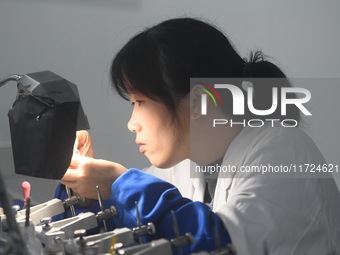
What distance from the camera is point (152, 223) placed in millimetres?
963

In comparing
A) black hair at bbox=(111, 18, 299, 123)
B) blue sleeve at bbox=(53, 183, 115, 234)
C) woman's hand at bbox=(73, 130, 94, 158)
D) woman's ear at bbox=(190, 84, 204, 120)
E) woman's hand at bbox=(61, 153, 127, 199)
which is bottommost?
blue sleeve at bbox=(53, 183, 115, 234)

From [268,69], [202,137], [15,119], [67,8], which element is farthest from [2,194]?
[67,8]

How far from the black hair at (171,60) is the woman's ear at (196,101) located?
0.02 metres

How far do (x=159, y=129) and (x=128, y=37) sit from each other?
3.08 ft

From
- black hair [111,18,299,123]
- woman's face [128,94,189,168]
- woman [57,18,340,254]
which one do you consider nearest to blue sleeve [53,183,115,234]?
woman [57,18,340,254]

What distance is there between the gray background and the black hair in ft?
2.62

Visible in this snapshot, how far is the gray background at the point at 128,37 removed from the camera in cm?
198

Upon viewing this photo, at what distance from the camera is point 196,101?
126 centimetres

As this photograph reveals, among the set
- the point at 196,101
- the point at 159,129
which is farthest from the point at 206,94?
the point at 159,129

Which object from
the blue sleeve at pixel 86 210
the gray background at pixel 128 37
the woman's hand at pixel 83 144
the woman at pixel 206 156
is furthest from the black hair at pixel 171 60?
the gray background at pixel 128 37

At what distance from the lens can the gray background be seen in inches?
77.8

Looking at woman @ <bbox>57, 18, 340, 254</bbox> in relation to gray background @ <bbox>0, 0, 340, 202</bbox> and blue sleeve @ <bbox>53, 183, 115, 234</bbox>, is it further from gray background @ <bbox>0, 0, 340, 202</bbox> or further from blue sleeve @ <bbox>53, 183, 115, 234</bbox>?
gray background @ <bbox>0, 0, 340, 202</bbox>

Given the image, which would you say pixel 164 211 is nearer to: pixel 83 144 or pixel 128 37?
pixel 83 144

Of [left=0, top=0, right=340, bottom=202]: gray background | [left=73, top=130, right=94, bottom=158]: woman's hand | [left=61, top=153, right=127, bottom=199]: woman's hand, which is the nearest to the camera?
[left=61, top=153, right=127, bottom=199]: woman's hand
